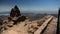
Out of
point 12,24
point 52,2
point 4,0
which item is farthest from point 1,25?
point 52,2

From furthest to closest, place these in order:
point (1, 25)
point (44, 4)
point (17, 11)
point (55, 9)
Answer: point (17, 11) → point (1, 25) → point (44, 4) → point (55, 9)

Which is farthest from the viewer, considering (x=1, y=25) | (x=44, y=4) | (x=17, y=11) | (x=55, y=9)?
(x=17, y=11)

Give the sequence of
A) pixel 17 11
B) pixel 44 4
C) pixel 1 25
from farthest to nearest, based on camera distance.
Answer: pixel 17 11 → pixel 1 25 → pixel 44 4

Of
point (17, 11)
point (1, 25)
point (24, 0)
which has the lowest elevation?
point (1, 25)

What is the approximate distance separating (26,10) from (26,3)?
0.33 meters

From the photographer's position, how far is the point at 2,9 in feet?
17.2

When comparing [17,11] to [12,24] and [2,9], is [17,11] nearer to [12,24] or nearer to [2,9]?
[12,24]

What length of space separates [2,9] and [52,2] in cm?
229

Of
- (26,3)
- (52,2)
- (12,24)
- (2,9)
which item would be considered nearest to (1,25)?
(12,24)

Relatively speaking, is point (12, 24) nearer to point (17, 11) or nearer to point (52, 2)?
point (17, 11)

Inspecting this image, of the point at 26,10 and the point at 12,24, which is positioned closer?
the point at 26,10

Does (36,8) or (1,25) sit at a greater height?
(36,8)

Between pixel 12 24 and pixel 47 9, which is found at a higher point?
pixel 47 9

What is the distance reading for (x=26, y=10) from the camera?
17.1 ft
